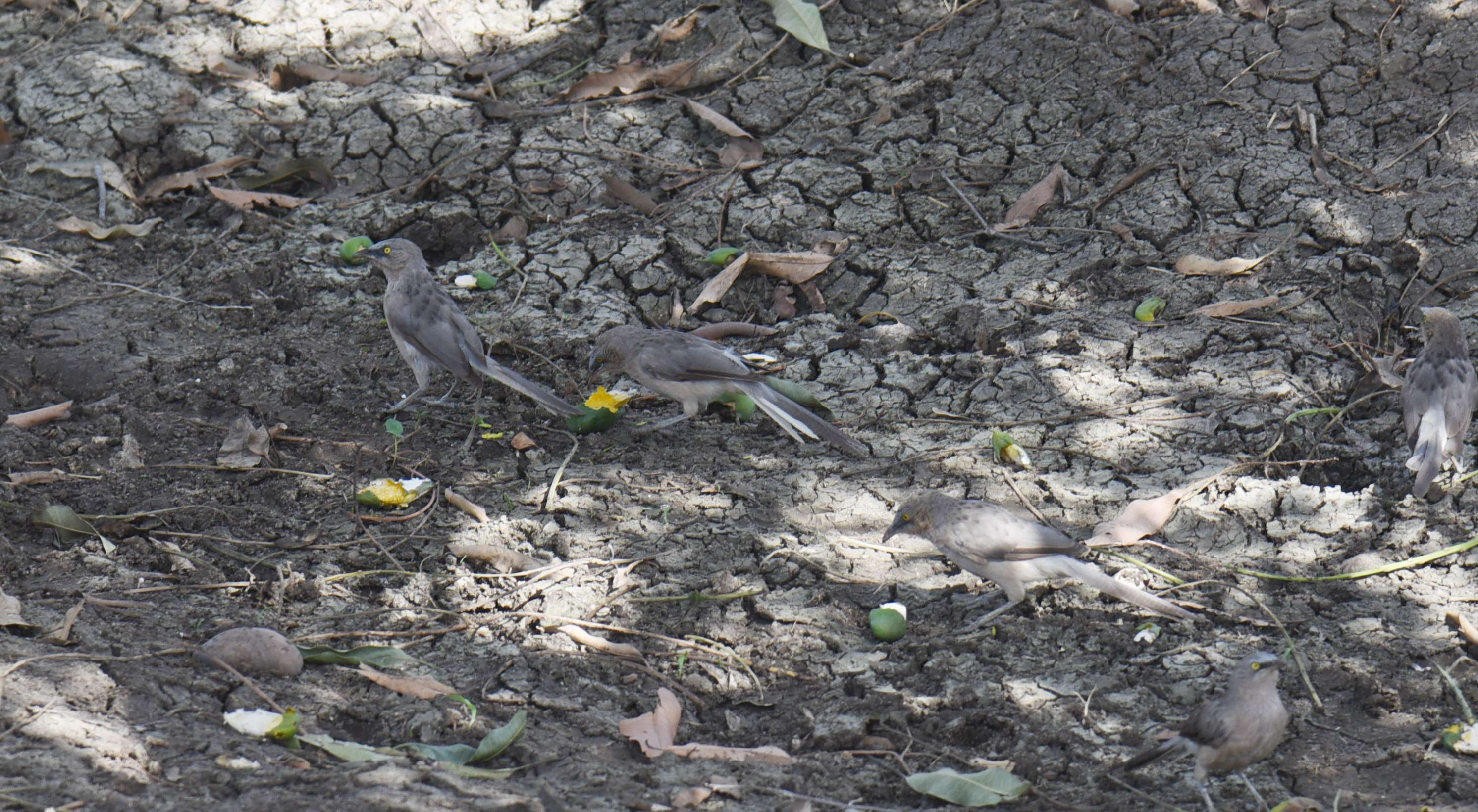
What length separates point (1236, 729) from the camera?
3.62m

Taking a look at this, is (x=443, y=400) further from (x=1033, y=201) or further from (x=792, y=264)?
(x=1033, y=201)

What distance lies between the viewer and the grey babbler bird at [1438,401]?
17.0ft

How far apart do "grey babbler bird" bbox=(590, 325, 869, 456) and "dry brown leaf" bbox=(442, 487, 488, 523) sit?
3.40 feet

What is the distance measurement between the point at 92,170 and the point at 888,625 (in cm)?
593

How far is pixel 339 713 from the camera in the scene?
4.07 meters

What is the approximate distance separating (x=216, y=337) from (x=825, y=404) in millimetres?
3197

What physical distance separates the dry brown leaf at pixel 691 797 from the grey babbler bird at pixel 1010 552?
1365 mm

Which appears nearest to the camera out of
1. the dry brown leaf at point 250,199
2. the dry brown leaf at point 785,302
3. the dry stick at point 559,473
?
the dry stick at point 559,473

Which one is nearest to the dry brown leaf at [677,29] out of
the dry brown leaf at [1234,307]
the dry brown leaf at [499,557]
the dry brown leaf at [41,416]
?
the dry brown leaf at [1234,307]

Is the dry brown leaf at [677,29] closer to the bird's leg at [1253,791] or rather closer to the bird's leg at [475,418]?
the bird's leg at [475,418]

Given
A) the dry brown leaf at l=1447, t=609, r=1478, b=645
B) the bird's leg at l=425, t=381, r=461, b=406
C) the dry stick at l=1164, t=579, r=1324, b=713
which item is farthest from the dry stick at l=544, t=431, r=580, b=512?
the dry brown leaf at l=1447, t=609, r=1478, b=645

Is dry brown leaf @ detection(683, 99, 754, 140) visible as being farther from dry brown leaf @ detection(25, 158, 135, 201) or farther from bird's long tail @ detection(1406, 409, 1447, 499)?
bird's long tail @ detection(1406, 409, 1447, 499)

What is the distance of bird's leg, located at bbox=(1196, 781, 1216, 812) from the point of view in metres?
3.66

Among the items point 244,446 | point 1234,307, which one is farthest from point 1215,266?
point 244,446
